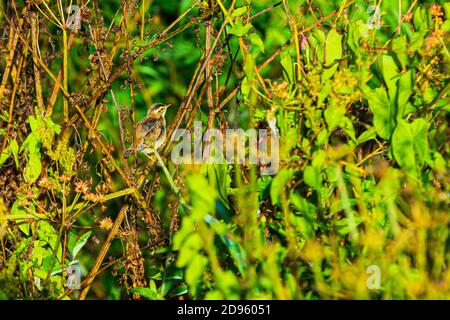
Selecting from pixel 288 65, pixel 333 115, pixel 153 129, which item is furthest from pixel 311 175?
pixel 153 129

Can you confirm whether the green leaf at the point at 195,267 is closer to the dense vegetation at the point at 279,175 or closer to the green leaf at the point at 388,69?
the dense vegetation at the point at 279,175

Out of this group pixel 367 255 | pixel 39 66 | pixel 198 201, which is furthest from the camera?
pixel 39 66

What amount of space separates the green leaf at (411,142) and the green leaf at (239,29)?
2.41ft

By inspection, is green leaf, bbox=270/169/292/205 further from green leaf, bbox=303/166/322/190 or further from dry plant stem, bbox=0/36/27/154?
dry plant stem, bbox=0/36/27/154

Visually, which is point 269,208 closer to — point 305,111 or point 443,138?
point 305,111

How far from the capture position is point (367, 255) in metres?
3.06

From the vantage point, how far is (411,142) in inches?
125

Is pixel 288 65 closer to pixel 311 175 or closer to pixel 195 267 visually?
pixel 311 175

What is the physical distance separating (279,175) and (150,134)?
122cm

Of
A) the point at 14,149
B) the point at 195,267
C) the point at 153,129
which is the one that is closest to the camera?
the point at 195,267

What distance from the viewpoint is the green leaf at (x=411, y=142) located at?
3.17 meters

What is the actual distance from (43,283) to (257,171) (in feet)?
3.16

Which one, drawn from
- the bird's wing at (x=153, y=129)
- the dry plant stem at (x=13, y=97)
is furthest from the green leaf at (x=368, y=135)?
the dry plant stem at (x=13, y=97)
